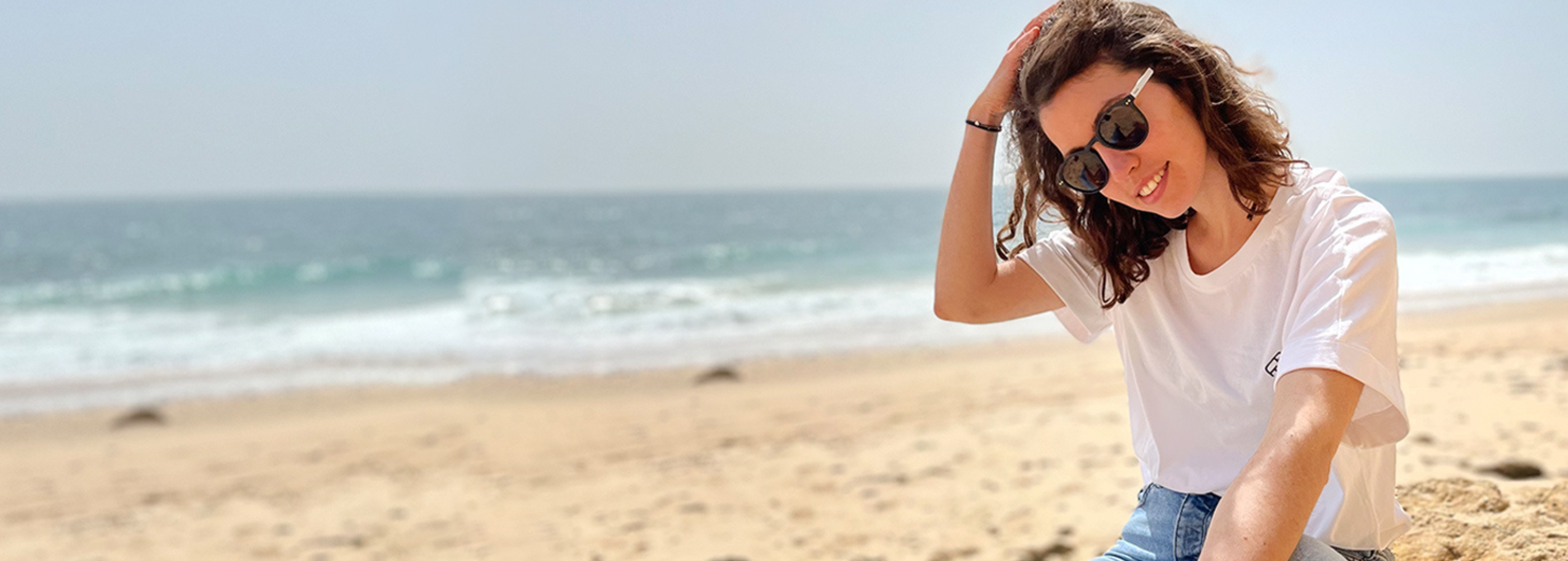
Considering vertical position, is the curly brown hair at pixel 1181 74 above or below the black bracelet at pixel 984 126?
below

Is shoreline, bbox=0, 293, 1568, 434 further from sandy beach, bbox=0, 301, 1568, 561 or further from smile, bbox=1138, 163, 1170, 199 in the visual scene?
smile, bbox=1138, 163, 1170, 199

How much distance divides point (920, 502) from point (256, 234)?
48655 millimetres

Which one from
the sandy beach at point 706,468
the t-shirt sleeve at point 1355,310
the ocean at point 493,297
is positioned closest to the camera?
the t-shirt sleeve at point 1355,310

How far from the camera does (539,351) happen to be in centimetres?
1186

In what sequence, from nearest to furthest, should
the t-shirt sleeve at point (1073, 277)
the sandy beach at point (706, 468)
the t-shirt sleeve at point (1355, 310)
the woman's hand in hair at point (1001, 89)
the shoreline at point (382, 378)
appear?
the t-shirt sleeve at point (1355, 310)
the woman's hand in hair at point (1001, 89)
the t-shirt sleeve at point (1073, 277)
the sandy beach at point (706, 468)
the shoreline at point (382, 378)

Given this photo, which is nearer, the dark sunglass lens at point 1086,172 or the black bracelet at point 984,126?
the dark sunglass lens at point 1086,172

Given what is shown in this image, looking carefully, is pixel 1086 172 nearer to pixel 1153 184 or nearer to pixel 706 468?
pixel 1153 184

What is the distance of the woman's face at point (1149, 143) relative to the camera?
1.39 m

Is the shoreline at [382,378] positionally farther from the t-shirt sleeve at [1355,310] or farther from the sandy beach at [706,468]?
the t-shirt sleeve at [1355,310]

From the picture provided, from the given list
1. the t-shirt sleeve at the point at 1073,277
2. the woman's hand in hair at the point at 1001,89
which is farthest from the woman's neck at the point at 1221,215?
the woman's hand in hair at the point at 1001,89

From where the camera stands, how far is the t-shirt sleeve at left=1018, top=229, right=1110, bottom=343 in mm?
1715

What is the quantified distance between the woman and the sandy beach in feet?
2.59

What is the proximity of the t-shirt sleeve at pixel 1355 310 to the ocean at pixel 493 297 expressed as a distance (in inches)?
26.7

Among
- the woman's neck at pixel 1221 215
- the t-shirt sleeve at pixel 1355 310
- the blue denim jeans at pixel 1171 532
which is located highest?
the woman's neck at pixel 1221 215
